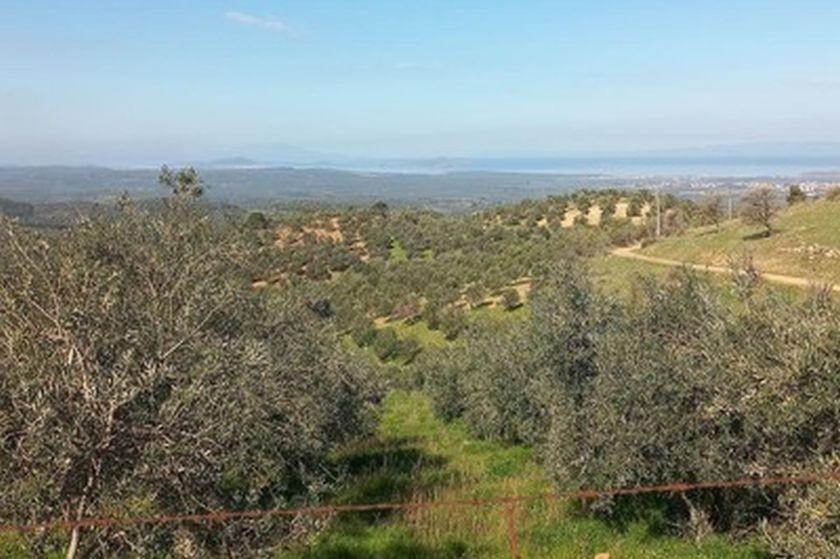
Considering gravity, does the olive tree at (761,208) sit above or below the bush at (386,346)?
above

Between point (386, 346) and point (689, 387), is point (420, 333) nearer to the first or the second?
point (386, 346)

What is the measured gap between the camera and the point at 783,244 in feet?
174

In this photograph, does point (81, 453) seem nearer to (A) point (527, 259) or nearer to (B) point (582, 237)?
(A) point (527, 259)

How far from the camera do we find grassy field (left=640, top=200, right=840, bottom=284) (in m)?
47.5

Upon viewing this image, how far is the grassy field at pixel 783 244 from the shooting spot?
4753 cm

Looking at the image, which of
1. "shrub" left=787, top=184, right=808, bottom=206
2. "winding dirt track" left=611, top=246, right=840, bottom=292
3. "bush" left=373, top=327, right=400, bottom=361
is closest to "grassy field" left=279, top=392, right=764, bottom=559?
"winding dirt track" left=611, top=246, right=840, bottom=292

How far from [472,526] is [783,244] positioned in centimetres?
4353

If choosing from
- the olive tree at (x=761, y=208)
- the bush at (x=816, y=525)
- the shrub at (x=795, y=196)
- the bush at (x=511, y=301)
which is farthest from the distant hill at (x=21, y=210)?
the shrub at (x=795, y=196)

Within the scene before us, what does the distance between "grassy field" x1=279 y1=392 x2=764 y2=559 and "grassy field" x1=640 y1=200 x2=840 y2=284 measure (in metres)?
25.2

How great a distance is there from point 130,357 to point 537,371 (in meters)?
14.1

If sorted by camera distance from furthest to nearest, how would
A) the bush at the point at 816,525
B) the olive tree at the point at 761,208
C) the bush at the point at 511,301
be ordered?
the bush at the point at 511,301
the olive tree at the point at 761,208
the bush at the point at 816,525

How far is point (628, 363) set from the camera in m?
16.8

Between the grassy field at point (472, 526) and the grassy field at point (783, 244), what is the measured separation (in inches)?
994

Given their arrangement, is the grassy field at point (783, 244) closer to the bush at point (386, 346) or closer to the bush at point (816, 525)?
the bush at point (386, 346)
